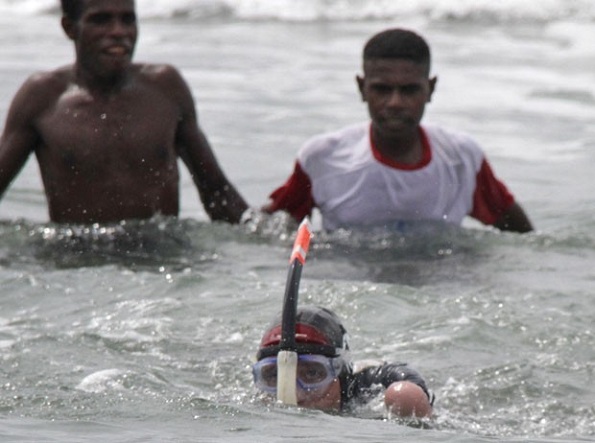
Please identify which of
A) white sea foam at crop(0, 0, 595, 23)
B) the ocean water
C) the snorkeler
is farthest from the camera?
white sea foam at crop(0, 0, 595, 23)

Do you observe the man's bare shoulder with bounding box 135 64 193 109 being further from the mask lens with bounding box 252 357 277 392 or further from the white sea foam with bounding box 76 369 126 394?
the mask lens with bounding box 252 357 277 392

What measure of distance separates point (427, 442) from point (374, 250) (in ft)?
11.8

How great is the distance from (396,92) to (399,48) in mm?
248

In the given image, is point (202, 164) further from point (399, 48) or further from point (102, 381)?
point (102, 381)

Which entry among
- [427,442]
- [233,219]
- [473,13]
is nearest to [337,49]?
[473,13]

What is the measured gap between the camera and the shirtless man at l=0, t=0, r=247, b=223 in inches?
364

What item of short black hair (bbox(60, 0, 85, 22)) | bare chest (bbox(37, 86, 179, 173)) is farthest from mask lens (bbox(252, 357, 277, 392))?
short black hair (bbox(60, 0, 85, 22))

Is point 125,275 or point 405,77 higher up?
point 405,77

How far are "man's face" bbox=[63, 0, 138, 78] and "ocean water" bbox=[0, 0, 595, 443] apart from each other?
0.86 meters

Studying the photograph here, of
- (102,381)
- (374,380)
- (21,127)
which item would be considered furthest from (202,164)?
(374,380)

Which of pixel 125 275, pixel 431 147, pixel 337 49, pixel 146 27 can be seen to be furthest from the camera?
pixel 146 27

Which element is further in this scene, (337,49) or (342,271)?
(337,49)

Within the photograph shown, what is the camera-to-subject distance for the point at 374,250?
9438 mm

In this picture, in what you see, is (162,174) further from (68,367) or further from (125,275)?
(68,367)
